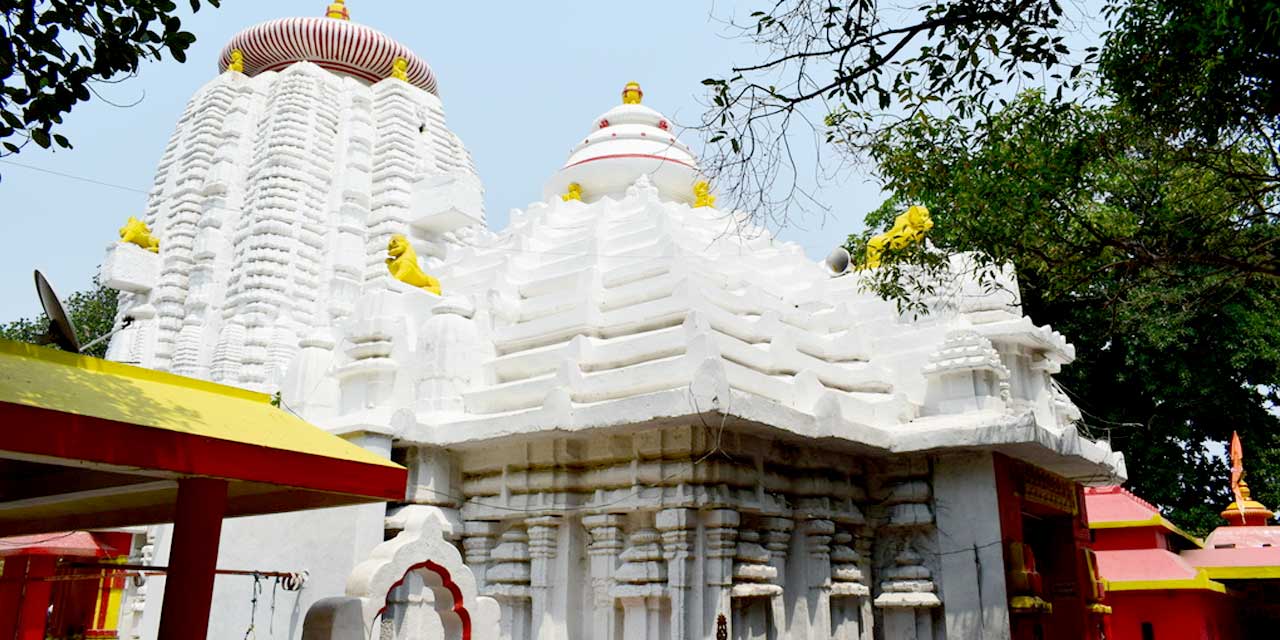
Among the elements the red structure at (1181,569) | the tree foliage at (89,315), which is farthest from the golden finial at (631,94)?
the tree foliage at (89,315)

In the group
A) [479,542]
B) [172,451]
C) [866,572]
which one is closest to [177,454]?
[172,451]

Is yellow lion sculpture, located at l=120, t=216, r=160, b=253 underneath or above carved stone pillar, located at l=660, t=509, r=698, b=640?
above

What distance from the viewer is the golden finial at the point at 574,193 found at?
1459cm

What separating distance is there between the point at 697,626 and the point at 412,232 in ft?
52.4

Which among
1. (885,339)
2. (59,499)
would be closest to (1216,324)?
(885,339)

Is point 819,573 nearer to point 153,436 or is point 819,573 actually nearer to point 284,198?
point 153,436

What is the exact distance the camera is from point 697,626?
28.0 feet

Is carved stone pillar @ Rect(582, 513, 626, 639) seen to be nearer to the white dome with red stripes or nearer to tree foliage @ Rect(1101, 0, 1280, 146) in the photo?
tree foliage @ Rect(1101, 0, 1280, 146)

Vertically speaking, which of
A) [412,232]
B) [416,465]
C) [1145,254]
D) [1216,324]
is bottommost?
[416,465]

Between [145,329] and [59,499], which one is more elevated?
[145,329]

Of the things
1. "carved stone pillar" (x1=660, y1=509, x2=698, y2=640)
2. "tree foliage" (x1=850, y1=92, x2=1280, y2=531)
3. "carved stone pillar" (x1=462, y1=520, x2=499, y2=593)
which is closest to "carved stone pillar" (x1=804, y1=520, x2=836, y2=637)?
"carved stone pillar" (x1=660, y1=509, x2=698, y2=640)

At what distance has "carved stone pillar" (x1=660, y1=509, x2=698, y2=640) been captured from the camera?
855cm

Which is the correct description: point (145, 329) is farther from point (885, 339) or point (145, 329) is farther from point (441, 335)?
point (885, 339)

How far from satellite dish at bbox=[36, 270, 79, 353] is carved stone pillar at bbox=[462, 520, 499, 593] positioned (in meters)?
4.85
